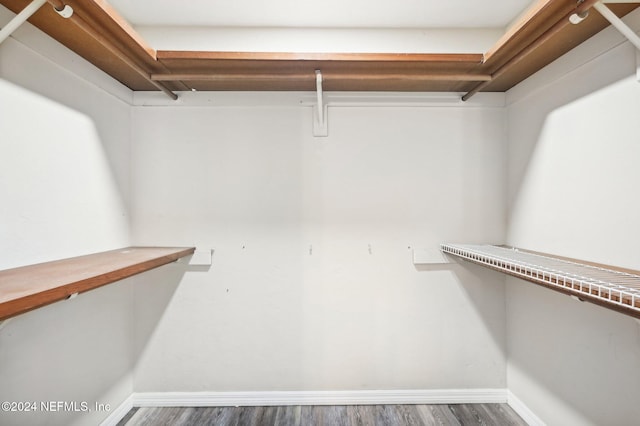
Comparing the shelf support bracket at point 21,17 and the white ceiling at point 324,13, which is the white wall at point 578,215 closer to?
the white ceiling at point 324,13

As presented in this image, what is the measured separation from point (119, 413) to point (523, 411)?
2270 mm

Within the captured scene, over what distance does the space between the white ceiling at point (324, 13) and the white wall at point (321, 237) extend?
0.43m

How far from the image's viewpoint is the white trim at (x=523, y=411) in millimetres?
1447

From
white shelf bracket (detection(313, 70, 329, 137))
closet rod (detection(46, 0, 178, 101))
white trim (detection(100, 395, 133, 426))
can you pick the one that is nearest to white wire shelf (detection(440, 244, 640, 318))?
white shelf bracket (detection(313, 70, 329, 137))

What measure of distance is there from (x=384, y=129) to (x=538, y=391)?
168cm

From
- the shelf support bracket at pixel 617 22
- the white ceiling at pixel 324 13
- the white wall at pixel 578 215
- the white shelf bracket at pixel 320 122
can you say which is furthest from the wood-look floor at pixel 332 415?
the white ceiling at pixel 324 13

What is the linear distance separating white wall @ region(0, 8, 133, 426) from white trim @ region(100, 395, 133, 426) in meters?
0.05

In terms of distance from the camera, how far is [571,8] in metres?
0.97

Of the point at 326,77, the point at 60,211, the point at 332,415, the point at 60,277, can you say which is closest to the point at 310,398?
the point at 332,415

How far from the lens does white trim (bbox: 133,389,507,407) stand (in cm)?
164

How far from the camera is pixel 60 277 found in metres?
0.88

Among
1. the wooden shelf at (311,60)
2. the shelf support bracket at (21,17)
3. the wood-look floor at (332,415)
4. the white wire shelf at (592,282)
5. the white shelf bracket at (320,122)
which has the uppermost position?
the wooden shelf at (311,60)

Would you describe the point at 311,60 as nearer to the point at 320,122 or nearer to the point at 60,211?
the point at 320,122

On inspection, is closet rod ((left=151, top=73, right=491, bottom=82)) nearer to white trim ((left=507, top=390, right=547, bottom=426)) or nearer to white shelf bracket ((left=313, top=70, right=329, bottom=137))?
white shelf bracket ((left=313, top=70, right=329, bottom=137))
